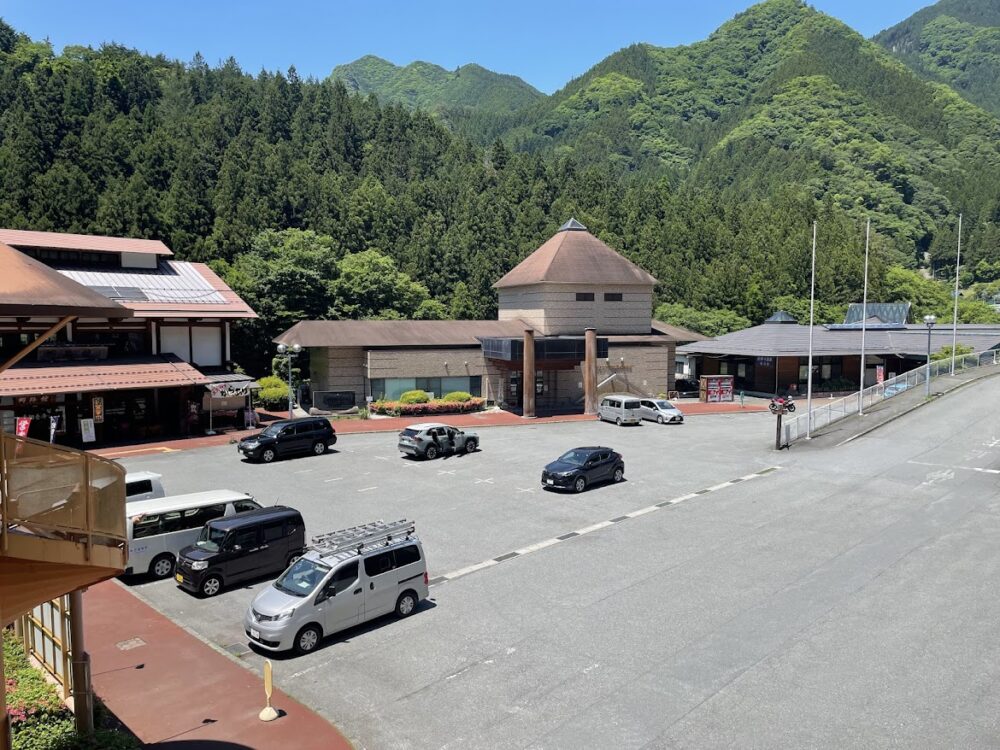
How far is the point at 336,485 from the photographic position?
2753 cm

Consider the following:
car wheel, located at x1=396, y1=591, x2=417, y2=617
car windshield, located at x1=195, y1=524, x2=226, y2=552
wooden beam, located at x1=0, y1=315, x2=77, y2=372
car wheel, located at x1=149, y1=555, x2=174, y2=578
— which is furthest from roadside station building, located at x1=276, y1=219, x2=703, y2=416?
wooden beam, located at x1=0, y1=315, x2=77, y2=372

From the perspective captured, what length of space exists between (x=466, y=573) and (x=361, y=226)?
6701 centimetres

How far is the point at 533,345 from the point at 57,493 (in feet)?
130

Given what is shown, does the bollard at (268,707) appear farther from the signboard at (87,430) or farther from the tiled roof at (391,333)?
the tiled roof at (391,333)

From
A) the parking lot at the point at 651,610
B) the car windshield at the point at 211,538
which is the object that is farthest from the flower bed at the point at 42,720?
the car windshield at the point at 211,538

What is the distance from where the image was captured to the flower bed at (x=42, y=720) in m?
10.4

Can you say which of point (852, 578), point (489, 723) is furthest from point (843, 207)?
point (489, 723)

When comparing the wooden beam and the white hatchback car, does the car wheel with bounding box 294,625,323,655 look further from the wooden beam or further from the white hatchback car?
the white hatchback car

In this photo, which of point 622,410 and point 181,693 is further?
point 622,410

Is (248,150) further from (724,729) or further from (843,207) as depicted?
(843,207)

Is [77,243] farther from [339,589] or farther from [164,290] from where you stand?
[339,589]

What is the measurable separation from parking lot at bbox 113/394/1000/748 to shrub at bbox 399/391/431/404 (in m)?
16.7

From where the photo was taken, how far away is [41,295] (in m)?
6.75

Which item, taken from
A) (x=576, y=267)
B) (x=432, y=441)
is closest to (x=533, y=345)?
(x=576, y=267)
